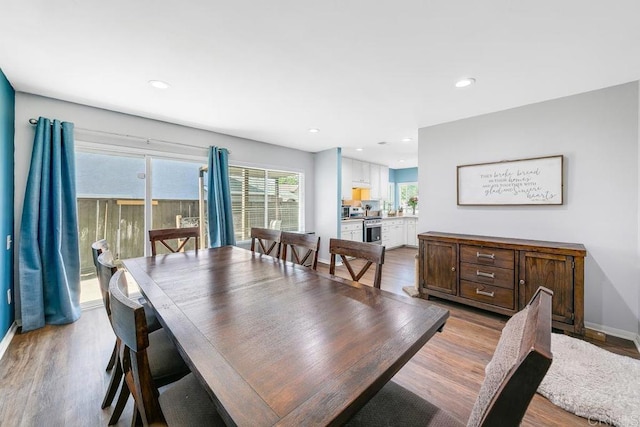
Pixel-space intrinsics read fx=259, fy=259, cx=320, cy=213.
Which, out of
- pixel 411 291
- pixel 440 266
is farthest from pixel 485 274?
pixel 411 291

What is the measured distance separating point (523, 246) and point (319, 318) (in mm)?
2462

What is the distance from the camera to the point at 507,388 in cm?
50

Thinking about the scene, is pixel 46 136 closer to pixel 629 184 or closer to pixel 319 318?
pixel 319 318

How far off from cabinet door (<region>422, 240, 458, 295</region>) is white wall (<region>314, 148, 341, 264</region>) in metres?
2.05

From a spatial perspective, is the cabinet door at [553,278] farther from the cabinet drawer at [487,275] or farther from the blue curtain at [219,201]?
the blue curtain at [219,201]

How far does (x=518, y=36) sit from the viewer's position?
5.62 feet

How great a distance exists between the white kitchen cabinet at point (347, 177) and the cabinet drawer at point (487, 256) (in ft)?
11.0

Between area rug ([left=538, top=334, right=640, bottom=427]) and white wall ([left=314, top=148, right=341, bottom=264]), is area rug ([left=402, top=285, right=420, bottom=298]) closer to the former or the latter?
area rug ([left=538, top=334, right=640, bottom=427])

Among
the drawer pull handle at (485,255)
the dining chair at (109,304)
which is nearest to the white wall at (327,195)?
the drawer pull handle at (485,255)

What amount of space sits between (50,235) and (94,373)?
63.1 inches

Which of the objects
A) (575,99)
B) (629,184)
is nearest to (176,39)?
(575,99)

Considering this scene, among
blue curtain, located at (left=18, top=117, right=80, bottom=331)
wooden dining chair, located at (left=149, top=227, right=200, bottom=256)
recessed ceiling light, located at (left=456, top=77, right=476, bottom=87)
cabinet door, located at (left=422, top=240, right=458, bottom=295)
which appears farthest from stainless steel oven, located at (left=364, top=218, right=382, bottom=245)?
blue curtain, located at (left=18, top=117, right=80, bottom=331)

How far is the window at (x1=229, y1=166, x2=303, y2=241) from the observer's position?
4.43 m

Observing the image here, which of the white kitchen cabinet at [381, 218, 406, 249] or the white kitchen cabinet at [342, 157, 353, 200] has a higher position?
the white kitchen cabinet at [342, 157, 353, 200]
